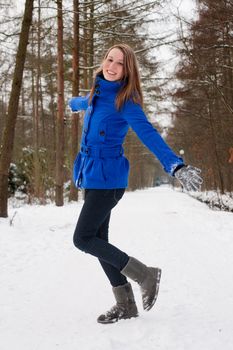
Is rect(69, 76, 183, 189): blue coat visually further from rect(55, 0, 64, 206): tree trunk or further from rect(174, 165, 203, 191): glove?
rect(55, 0, 64, 206): tree trunk

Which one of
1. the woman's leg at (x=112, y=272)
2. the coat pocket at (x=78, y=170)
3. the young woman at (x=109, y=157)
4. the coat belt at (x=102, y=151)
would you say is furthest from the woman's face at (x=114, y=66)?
the woman's leg at (x=112, y=272)

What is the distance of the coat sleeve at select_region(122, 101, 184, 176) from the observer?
246 cm

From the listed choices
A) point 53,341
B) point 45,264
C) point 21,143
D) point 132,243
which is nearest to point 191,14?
point 132,243

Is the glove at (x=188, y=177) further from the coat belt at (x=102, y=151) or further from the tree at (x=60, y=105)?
the tree at (x=60, y=105)

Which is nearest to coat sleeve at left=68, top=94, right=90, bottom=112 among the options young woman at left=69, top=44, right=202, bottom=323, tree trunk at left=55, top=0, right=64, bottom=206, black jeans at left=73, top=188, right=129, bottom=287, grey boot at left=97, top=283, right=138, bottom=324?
young woman at left=69, top=44, right=202, bottom=323

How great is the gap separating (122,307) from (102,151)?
1.15m

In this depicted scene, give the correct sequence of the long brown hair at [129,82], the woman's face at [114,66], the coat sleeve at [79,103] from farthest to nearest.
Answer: the coat sleeve at [79,103], the woman's face at [114,66], the long brown hair at [129,82]

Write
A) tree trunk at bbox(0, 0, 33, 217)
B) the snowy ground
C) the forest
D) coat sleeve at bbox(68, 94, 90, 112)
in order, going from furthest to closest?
the forest
tree trunk at bbox(0, 0, 33, 217)
coat sleeve at bbox(68, 94, 90, 112)
the snowy ground

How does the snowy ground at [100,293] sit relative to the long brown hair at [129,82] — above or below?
below

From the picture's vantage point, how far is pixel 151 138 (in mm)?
2521

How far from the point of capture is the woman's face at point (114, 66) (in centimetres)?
279

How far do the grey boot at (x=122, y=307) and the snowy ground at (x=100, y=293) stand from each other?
76 millimetres

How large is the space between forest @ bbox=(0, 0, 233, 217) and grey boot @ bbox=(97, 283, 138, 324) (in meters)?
4.83

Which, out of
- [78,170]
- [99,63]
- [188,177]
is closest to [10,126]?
[78,170]
